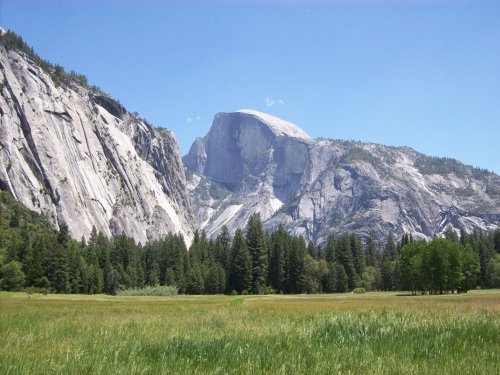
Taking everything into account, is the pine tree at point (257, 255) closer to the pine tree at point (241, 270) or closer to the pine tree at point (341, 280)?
the pine tree at point (241, 270)

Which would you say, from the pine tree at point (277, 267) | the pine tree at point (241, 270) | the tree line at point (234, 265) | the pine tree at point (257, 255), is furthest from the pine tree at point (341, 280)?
the pine tree at point (241, 270)

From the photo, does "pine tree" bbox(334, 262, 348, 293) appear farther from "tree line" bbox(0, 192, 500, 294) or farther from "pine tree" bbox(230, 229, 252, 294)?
"pine tree" bbox(230, 229, 252, 294)

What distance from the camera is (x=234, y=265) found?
11169cm

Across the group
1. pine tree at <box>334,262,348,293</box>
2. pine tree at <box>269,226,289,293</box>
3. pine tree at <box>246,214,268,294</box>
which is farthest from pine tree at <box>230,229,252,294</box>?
pine tree at <box>334,262,348,293</box>

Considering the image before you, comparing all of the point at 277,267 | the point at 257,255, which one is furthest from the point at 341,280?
the point at 257,255

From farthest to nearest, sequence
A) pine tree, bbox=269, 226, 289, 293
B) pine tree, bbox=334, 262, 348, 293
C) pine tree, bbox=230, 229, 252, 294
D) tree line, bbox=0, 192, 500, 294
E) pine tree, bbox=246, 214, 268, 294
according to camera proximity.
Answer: pine tree, bbox=334, 262, 348, 293
pine tree, bbox=269, 226, 289, 293
pine tree, bbox=246, 214, 268, 294
pine tree, bbox=230, 229, 252, 294
tree line, bbox=0, 192, 500, 294

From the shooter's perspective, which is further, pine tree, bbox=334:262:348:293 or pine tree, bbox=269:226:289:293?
pine tree, bbox=334:262:348:293

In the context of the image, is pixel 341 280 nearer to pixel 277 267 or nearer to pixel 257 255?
pixel 277 267

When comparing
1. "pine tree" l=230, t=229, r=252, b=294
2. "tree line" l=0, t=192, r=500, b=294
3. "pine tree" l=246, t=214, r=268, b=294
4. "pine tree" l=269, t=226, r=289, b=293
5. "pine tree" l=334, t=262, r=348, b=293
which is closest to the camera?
"tree line" l=0, t=192, r=500, b=294

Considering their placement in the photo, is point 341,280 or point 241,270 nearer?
point 241,270

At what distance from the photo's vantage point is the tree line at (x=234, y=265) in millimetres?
93125

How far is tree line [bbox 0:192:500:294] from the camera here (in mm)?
93125

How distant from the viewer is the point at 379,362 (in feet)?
31.7

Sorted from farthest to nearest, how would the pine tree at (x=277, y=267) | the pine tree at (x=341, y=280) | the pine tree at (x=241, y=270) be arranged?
1. the pine tree at (x=341, y=280)
2. the pine tree at (x=277, y=267)
3. the pine tree at (x=241, y=270)
